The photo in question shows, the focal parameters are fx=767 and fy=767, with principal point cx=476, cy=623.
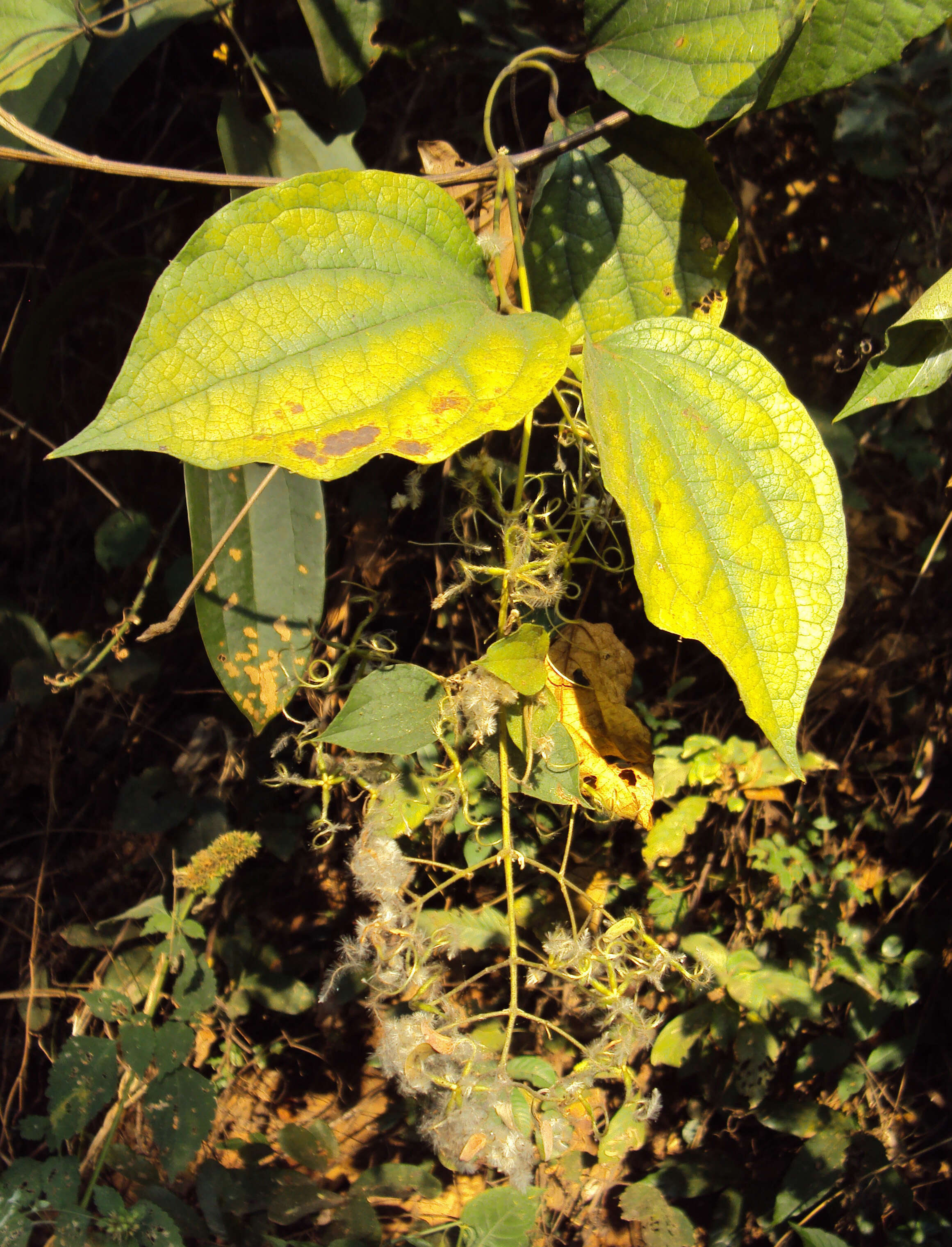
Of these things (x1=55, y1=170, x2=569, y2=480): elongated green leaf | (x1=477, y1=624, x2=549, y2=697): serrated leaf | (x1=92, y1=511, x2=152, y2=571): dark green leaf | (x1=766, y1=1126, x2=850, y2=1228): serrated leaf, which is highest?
(x1=55, y1=170, x2=569, y2=480): elongated green leaf

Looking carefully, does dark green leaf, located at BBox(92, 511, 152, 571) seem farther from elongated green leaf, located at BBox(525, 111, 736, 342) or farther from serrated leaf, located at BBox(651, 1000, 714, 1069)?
serrated leaf, located at BBox(651, 1000, 714, 1069)

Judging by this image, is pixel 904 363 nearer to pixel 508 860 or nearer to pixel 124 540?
pixel 508 860

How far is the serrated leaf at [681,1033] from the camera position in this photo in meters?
1.09

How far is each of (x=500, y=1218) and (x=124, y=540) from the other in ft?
3.39

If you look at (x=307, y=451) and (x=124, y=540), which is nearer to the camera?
(x=307, y=451)

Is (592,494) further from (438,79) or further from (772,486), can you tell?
(438,79)

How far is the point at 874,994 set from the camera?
1.16m

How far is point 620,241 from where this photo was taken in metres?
0.72

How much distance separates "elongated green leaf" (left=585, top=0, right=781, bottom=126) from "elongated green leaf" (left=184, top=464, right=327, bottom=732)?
0.48 m

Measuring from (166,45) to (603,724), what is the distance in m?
1.18

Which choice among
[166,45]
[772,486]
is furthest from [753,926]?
[166,45]

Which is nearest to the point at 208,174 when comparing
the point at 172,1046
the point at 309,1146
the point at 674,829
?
the point at 674,829

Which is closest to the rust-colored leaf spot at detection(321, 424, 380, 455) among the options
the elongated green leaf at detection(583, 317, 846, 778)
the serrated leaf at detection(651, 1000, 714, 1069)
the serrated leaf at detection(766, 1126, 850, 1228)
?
the elongated green leaf at detection(583, 317, 846, 778)

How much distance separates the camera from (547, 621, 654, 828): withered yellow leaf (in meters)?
0.71
